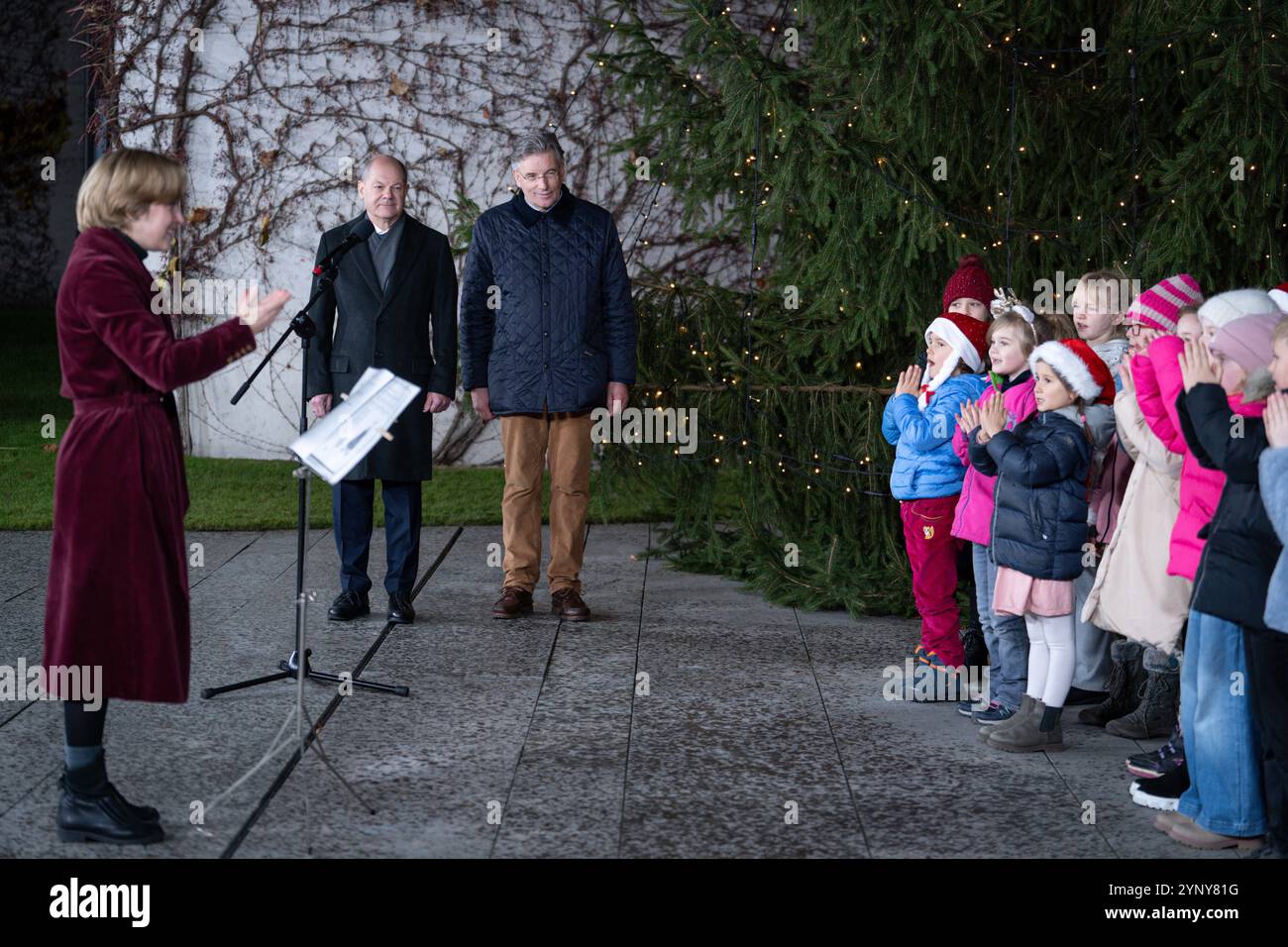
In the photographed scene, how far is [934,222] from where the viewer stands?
281 inches

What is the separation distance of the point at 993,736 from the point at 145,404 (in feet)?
9.99

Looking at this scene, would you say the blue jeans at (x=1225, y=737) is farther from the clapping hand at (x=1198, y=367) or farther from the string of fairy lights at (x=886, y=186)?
the string of fairy lights at (x=886, y=186)

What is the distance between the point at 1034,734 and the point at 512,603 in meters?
2.85

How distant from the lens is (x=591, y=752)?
207 inches

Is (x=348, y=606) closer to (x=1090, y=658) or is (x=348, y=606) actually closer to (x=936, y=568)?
(x=936, y=568)

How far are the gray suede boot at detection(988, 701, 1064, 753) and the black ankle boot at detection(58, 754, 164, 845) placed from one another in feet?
9.23

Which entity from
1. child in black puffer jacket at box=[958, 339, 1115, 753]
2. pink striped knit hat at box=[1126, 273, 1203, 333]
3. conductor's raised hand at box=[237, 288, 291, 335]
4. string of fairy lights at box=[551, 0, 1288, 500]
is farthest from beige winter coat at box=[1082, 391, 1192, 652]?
conductor's raised hand at box=[237, 288, 291, 335]

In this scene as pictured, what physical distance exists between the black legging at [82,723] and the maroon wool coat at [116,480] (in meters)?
0.12

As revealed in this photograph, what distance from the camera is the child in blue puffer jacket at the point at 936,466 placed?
6.04m

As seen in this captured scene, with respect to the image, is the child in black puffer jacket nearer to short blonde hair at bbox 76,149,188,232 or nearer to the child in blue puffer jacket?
the child in blue puffer jacket

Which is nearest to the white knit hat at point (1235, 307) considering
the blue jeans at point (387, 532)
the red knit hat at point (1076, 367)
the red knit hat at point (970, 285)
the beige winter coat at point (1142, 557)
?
the beige winter coat at point (1142, 557)
